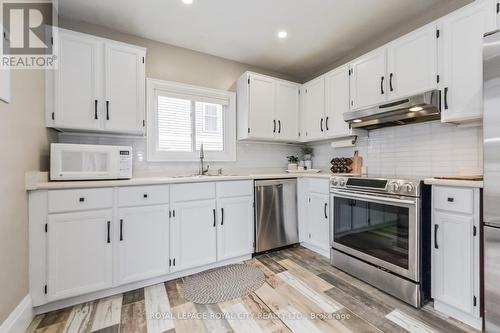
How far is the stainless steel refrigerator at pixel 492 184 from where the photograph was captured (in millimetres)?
1399

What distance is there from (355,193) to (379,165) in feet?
2.49

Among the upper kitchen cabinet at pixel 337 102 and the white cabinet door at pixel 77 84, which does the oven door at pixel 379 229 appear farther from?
the white cabinet door at pixel 77 84

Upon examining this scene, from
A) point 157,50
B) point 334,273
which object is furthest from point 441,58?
point 157,50

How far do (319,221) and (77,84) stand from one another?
9.74 feet

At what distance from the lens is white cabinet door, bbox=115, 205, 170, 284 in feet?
6.56

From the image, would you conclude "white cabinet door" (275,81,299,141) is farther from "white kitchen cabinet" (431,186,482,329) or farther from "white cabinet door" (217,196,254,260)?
"white kitchen cabinet" (431,186,482,329)

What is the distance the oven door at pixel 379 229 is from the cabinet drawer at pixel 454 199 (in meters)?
0.14

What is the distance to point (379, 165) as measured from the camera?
2781 mm

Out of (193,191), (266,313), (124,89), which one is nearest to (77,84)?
(124,89)

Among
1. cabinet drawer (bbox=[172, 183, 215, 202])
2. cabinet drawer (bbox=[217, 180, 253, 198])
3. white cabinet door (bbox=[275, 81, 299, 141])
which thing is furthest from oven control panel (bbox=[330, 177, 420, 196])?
cabinet drawer (bbox=[172, 183, 215, 202])

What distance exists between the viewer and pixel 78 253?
1829mm

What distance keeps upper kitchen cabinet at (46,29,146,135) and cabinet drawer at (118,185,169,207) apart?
692 millimetres

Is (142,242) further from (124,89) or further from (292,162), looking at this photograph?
(292,162)

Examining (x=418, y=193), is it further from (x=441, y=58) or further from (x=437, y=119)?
(x=441, y=58)
